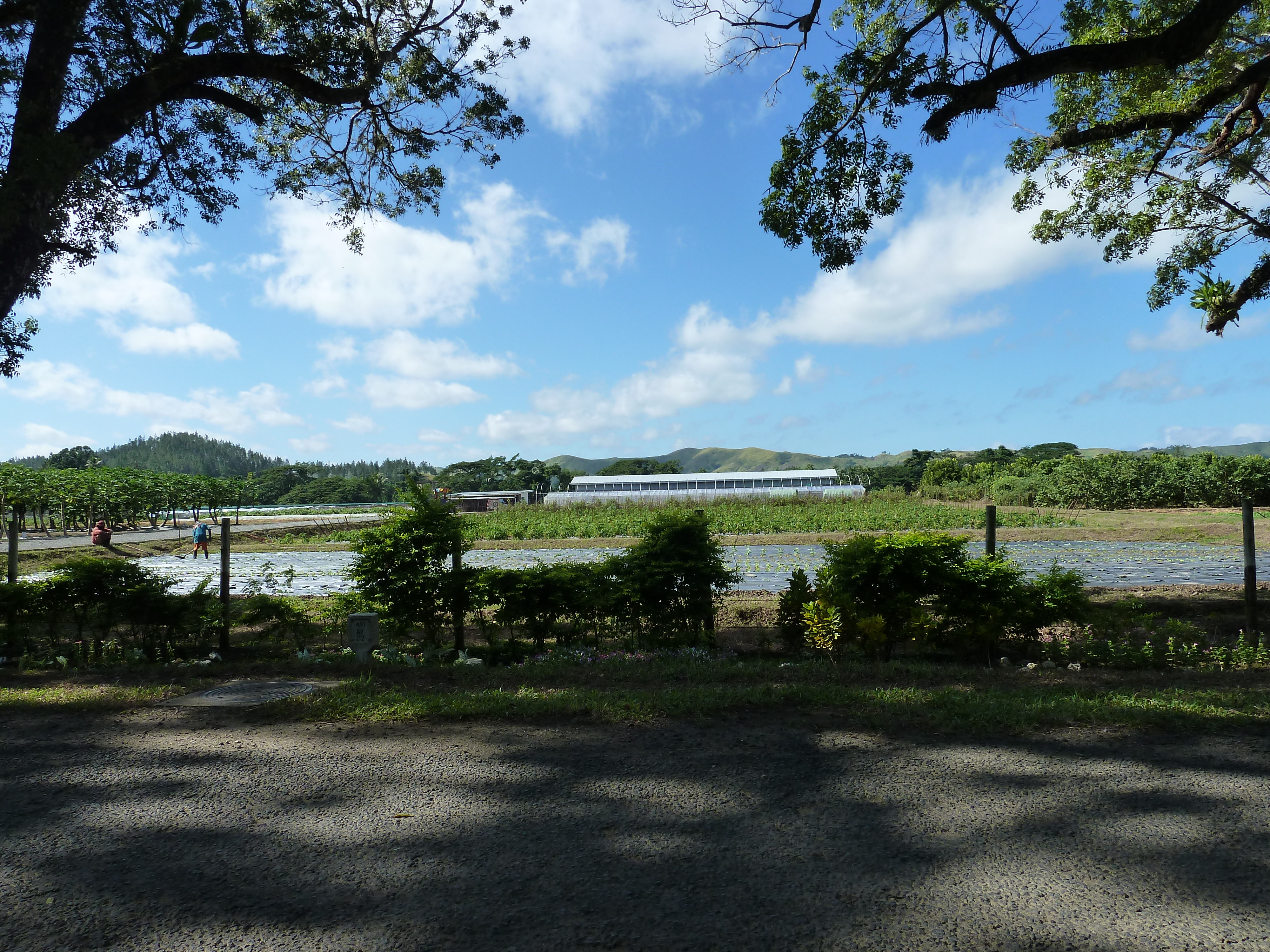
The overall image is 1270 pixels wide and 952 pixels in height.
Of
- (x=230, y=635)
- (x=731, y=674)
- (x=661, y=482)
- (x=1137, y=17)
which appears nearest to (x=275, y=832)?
(x=731, y=674)

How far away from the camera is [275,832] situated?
3.01 m

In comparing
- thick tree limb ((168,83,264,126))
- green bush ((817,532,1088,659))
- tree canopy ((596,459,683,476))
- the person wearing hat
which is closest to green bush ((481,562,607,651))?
green bush ((817,532,1088,659))

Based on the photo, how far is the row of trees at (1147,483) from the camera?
30.4 metres

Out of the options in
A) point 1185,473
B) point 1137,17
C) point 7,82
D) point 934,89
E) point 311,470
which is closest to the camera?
point 934,89

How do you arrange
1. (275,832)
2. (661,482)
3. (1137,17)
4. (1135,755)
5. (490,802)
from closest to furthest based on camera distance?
(275,832) → (490,802) → (1135,755) → (1137,17) → (661,482)

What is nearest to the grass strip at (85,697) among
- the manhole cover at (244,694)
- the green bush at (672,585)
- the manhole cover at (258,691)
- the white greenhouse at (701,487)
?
the manhole cover at (244,694)

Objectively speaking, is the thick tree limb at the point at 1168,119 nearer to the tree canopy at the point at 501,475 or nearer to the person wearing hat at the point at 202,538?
the person wearing hat at the point at 202,538

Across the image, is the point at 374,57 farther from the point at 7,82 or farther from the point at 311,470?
the point at 311,470

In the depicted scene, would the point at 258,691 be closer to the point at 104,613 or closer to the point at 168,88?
the point at 104,613

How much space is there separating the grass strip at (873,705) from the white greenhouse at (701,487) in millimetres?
33980

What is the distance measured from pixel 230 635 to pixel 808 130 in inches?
369

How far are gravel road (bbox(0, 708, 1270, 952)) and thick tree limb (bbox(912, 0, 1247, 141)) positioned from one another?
20.6ft

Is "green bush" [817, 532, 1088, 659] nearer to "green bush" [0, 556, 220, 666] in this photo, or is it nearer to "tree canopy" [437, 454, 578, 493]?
"green bush" [0, 556, 220, 666]

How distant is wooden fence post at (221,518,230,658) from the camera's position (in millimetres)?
7656
